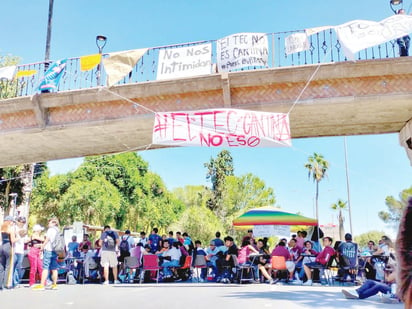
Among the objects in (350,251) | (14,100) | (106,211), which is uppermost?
(14,100)

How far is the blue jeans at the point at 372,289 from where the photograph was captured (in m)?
7.08

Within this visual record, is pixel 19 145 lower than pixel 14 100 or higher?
lower

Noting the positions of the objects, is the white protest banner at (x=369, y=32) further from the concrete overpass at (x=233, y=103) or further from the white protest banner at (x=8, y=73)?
the white protest banner at (x=8, y=73)

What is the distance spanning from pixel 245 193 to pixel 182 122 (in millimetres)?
34725

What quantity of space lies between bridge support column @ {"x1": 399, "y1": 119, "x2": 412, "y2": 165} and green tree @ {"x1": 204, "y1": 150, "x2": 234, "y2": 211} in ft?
115

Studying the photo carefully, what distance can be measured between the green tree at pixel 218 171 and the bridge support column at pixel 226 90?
36.6m

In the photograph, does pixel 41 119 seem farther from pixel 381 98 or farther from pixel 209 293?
pixel 381 98

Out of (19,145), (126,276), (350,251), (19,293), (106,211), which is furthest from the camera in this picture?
(106,211)

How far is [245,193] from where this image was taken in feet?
146

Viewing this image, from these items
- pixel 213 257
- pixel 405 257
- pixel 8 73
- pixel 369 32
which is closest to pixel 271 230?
pixel 213 257

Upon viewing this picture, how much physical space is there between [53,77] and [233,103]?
5.74 meters

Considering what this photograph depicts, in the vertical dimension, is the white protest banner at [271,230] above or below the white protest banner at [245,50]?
below

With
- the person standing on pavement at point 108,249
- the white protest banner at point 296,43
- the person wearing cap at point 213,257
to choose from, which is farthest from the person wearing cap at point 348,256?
the person standing on pavement at point 108,249

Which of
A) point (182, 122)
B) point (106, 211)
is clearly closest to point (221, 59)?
point (182, 122)
